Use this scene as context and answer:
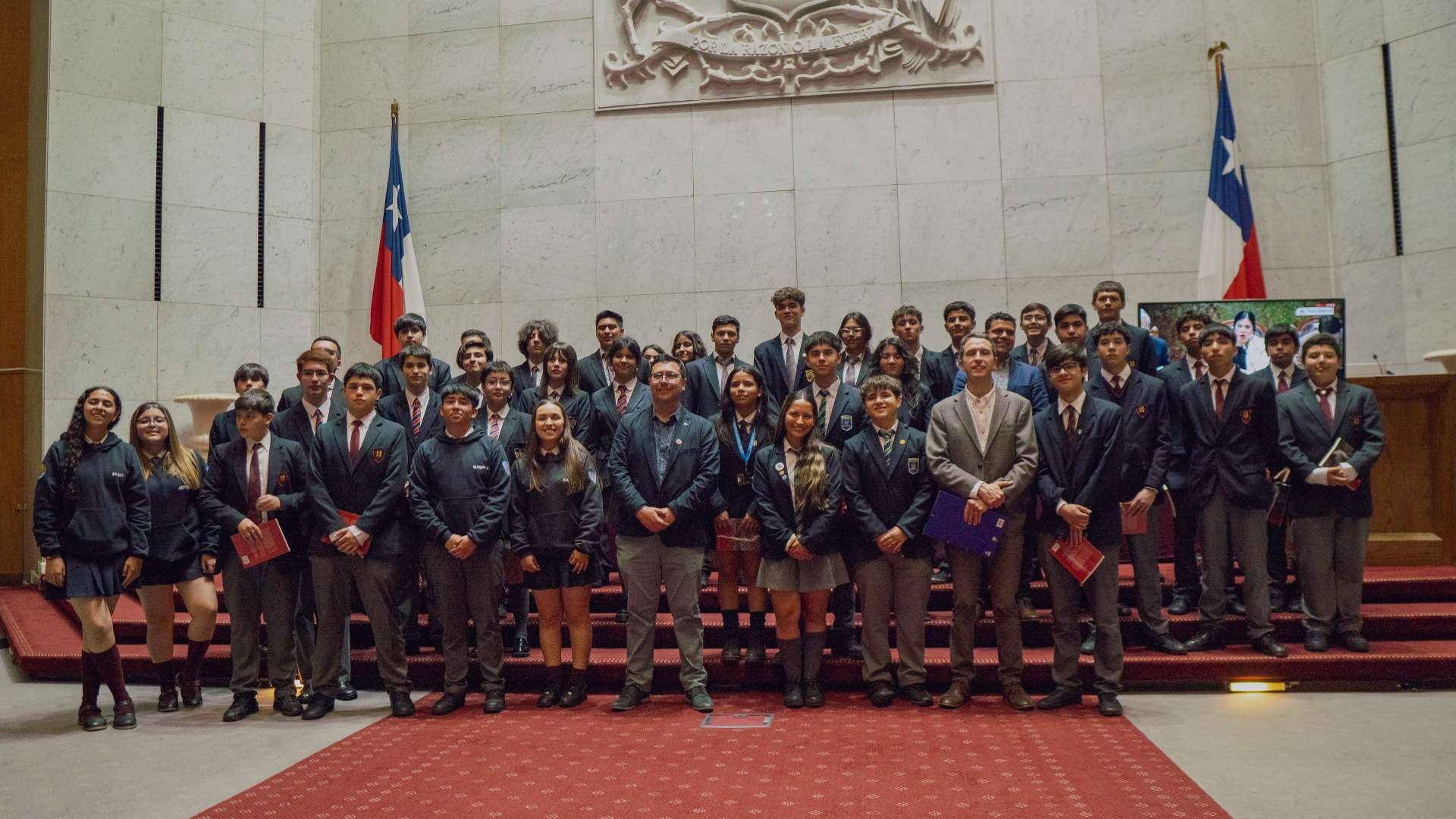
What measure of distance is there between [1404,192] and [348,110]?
9.57 meters

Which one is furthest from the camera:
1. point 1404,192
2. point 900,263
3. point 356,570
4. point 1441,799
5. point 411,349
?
point 900,263

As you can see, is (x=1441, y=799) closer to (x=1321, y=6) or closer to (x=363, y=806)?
(x=363, y=806)

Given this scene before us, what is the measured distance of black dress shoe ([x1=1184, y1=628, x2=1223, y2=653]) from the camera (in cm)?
538

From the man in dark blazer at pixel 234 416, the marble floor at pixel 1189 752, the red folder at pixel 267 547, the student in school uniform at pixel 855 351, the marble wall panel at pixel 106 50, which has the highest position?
the marble wall panel at pixel 106 50

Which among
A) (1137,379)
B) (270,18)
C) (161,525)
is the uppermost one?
(270,18)

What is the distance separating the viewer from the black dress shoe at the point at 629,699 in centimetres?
507

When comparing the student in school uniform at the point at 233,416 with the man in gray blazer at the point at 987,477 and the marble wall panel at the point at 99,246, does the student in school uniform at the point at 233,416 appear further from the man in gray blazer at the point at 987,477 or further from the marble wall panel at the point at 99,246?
the marble wall panel at the point at 99,246

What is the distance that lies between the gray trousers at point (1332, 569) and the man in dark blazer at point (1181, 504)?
23.0 inches

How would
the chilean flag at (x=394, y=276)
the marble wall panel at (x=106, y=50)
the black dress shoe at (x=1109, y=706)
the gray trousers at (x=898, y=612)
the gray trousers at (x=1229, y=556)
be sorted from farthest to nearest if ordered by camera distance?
the chilean flag at (x=394, y=276), the marble wall panel at (x=106, y=50), the gray trousers at (x=1229, y=556), the gray trousers at (x=898, y=612), the black dress shoe at (x=1109, y=706)

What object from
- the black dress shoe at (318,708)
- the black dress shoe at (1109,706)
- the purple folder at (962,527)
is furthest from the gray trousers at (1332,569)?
the black dress shoe at (318,708)

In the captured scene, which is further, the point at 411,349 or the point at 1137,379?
the point at 411,349

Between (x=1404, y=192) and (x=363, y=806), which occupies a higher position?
(x=1404, y=192)

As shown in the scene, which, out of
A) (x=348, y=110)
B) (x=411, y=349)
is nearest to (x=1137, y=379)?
(x=411, y=349)

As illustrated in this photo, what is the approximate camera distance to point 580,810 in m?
3.60
